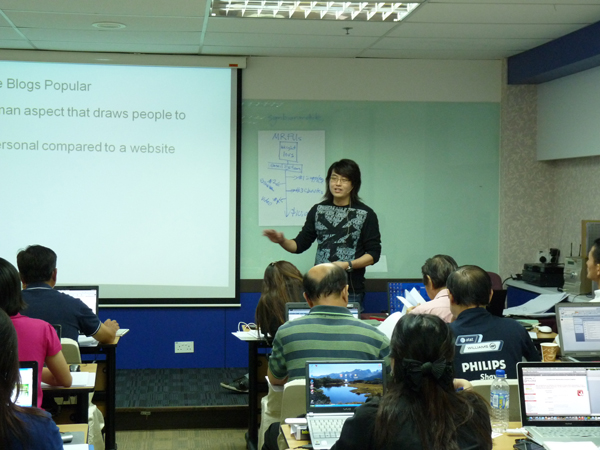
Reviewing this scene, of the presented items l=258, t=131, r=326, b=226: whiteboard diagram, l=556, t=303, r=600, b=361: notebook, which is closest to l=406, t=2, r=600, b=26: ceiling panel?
l=258, t=131, r=326, b=226: whiteboard diagram

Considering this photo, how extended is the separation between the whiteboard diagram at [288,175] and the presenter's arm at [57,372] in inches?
122

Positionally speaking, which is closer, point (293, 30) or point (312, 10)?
point (312, 10)

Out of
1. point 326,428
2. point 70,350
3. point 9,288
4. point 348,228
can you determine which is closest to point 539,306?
point 348,228

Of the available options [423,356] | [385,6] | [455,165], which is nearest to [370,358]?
[423,356]

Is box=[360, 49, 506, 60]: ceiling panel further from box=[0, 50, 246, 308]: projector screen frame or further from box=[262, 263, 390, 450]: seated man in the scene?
box=[262, 263, 390, 450]: seated man

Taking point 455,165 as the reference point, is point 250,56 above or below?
above

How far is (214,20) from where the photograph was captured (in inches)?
188

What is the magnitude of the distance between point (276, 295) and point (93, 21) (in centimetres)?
230

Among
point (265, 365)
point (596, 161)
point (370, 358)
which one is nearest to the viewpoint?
point (370, 358)

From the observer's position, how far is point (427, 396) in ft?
6.11

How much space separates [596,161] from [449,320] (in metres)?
2.81

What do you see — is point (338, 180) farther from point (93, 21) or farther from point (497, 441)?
point (497, 441)

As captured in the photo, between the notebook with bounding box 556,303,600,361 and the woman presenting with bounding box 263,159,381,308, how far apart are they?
1763 mm

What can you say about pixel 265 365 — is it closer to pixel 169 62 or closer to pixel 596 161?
pixel 169 62
